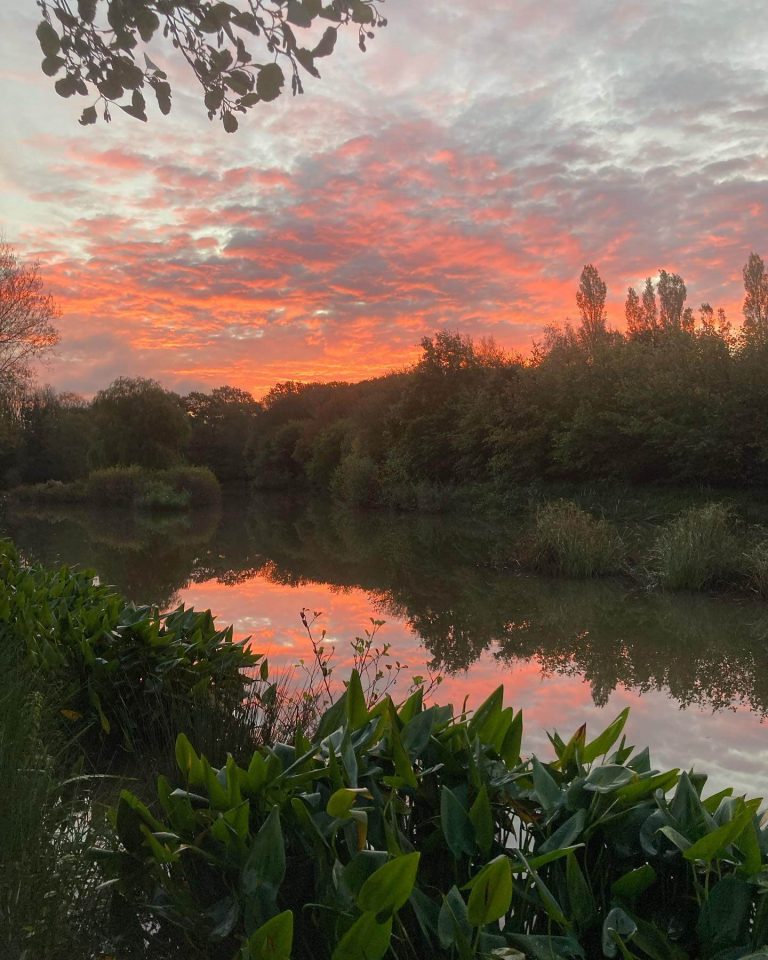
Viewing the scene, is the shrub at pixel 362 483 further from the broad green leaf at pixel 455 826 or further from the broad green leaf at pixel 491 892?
the broad green leaf at pixel 491 892

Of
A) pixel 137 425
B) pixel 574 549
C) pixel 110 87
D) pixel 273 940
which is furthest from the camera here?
pixel 137 425

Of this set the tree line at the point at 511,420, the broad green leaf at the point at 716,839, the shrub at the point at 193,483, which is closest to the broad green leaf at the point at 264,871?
the broad green leaf at the point at 716,839

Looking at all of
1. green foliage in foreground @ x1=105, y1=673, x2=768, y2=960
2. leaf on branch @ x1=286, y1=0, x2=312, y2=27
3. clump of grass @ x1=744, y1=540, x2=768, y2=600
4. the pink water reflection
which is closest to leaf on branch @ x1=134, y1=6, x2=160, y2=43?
leaf on branch @ x1=286, y1=0, x2=312, y2=27

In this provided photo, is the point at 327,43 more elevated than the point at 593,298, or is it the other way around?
the point at 593,298

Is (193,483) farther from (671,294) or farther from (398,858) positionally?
(398,858)

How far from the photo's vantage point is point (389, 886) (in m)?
1.59

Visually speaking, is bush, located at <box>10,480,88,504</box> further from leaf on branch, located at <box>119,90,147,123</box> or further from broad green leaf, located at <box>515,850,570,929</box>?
broad green leaf, located at <box>515,850,570,929</box>

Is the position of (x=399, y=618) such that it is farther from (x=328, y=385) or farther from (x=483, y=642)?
(x=328, y=385)

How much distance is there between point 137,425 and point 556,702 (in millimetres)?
44252

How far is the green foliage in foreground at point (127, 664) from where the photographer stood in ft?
13.7

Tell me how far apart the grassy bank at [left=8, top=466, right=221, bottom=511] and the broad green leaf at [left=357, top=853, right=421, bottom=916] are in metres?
37.9

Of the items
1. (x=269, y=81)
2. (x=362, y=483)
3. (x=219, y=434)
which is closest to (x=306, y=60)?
(x=269, y=81)

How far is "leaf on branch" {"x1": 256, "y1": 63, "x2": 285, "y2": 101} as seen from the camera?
298 cm

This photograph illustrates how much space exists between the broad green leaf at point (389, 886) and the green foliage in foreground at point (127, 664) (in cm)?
244
